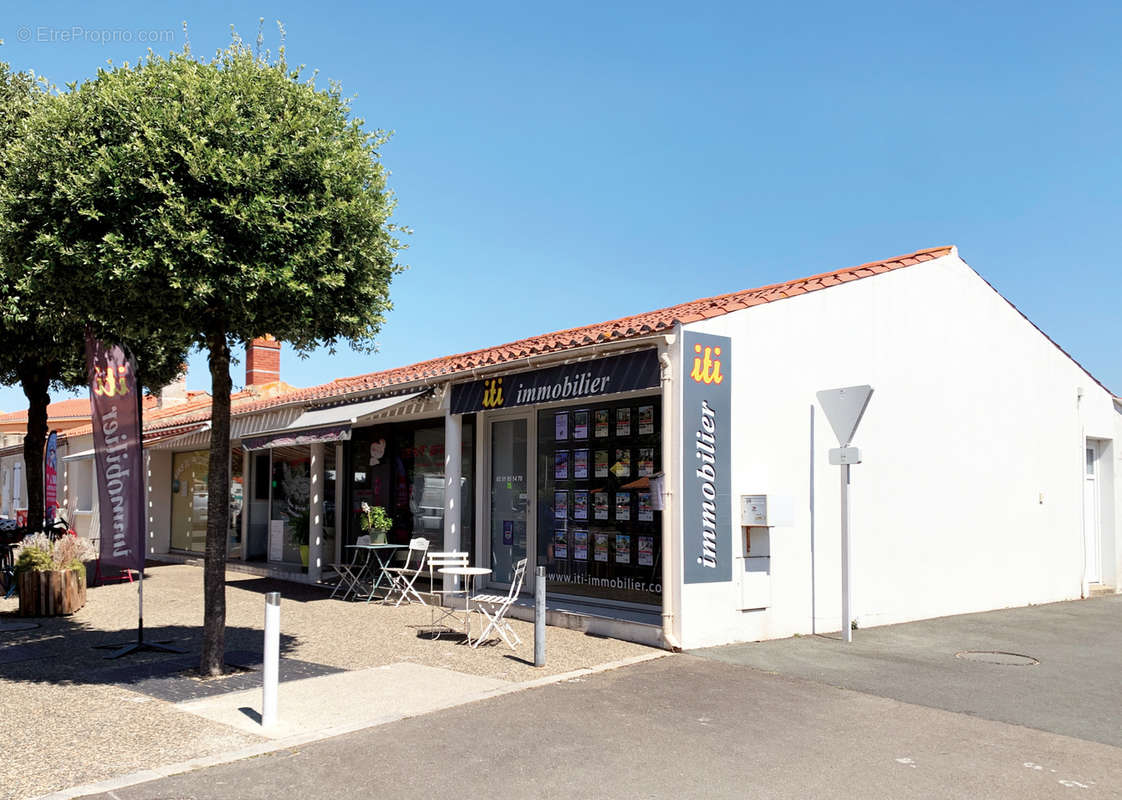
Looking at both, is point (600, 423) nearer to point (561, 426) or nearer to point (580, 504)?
point (561, 426)

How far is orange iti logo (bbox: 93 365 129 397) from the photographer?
27.0 feet

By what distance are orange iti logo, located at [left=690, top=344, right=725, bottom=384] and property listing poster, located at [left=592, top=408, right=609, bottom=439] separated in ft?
6.65

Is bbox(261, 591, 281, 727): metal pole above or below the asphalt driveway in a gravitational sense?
above

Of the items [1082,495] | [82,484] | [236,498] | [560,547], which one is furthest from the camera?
[82,484]

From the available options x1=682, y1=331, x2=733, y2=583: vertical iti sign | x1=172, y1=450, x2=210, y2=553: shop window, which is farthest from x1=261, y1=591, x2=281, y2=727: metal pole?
x1=172, y1=450, x2=210, y2=553: shop window

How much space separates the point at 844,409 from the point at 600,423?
2936 millimetres

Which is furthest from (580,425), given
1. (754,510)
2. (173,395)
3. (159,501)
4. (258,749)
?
(173,395)

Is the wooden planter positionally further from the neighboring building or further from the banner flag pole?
the neighboring building

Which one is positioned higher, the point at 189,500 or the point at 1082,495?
the point at 1082,495

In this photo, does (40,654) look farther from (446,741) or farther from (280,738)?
(446,741)

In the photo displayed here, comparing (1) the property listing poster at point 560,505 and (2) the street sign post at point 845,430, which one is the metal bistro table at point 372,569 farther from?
(2) the street sign post at point 845,430

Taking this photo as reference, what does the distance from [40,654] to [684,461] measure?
6299 millimetres

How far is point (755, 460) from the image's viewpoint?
9023 mm

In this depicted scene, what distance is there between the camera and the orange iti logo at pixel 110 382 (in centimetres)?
822
